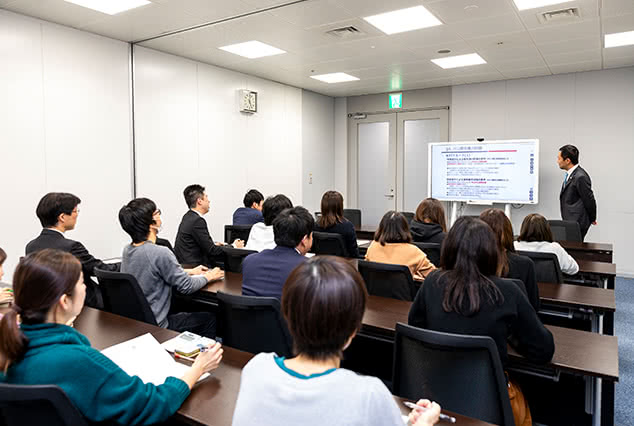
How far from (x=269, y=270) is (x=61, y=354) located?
47.0 inches

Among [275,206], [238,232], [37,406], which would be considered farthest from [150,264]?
[238,232]

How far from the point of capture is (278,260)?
226 centimetres

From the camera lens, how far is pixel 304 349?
1.01 meters

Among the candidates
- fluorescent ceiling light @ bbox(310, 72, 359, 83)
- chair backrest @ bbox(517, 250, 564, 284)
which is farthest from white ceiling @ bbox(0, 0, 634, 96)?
chair backrest @ bbox(517, 250, 564, 284)

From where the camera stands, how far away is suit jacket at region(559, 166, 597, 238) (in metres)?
5.49

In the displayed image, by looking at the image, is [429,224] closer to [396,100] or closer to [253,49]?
[253,49]

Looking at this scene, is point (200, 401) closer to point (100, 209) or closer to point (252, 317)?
point (252, 317)

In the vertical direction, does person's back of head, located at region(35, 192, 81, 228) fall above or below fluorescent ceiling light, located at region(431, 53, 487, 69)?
below

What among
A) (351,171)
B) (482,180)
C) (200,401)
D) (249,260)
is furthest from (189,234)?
(351,171)

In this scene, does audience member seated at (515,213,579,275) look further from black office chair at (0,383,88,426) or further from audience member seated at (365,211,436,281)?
black office chair at (0,383,88,426)

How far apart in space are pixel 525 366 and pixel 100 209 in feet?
15.4

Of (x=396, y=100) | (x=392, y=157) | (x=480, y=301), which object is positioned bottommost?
(x=480, y=301)

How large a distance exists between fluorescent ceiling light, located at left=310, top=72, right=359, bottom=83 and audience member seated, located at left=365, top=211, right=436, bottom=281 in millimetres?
4432

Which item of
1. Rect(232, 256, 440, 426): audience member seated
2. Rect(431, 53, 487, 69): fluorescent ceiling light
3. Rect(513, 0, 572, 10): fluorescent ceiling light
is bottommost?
Rect(232, 256, 440, 426): audience member seated
